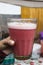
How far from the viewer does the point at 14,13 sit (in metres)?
1.28

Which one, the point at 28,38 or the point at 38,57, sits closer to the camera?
the point at 28,38

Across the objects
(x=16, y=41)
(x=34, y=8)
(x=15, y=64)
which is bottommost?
(x=15, y=64)

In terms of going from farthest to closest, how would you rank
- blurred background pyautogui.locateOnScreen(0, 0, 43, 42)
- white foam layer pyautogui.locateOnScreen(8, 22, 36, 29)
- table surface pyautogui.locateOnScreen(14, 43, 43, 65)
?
blurred background pyautogui.locateOnScreen(0, 0, 43, 42)
table surface pyautogui.locateOnScreen(14, 43, 43, 65)
white foam layer pyautogui.locateOnScreen(8, 22, 36, 29)

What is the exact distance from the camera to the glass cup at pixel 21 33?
0.62 metres

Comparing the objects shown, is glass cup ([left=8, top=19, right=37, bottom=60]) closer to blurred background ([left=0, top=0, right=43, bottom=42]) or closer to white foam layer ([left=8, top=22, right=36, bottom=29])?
white foam layer ([left=8, top=22, right=36, bottom=29])

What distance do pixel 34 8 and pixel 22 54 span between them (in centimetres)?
74

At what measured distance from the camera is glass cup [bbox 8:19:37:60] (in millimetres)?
622

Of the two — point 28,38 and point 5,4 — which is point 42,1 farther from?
point 28,38

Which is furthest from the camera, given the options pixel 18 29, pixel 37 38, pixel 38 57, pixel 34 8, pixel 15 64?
pixel 34 8

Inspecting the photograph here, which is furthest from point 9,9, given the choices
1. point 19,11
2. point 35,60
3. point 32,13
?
point 35,60

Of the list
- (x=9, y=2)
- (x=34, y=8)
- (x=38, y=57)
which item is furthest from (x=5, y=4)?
(x=38, y=57)

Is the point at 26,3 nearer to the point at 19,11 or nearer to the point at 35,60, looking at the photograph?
the point at 19,11

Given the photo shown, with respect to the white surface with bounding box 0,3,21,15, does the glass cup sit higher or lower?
lower

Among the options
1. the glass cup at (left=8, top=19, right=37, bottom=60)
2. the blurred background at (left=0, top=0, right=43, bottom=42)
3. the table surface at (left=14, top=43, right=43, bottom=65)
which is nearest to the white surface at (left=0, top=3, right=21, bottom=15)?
the blurred background at (left=0, top=0, right=43, bottom=42)
